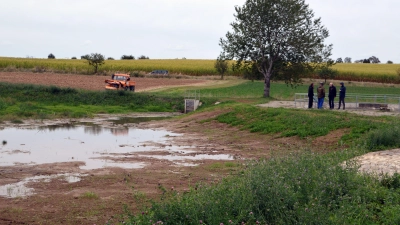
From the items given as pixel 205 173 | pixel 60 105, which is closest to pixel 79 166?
pixel 205 173

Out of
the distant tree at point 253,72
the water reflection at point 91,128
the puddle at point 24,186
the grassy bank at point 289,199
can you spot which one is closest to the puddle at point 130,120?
the water reflection at point 91,128

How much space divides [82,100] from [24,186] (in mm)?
32447

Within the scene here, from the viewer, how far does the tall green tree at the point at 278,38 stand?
140 feet

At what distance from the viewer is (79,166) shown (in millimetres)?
16891

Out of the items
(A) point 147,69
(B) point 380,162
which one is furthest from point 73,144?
(A) point 147,69

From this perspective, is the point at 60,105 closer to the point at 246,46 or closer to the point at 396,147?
the point at 246,46

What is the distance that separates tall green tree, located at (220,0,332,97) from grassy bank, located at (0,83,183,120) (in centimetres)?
709

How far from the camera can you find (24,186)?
535 inches

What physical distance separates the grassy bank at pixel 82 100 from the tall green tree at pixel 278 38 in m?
7.09

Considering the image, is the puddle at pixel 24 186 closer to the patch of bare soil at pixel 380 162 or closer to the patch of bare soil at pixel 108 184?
the patch of bare soil at pixel 108 184

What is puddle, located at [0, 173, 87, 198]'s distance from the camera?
12.7m

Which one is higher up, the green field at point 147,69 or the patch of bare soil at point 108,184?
the green field at point 147,69

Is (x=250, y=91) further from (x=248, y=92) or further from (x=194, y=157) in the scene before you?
(x=194, y=157)

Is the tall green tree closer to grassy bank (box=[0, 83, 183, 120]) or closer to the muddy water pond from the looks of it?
grassy bank (box=[0, 83, 183, 120])
